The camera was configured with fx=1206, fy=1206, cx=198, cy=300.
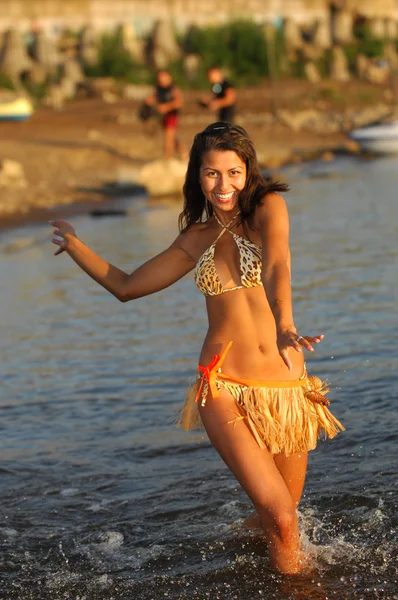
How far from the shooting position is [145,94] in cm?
3541

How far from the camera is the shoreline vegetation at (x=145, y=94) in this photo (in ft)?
69.1

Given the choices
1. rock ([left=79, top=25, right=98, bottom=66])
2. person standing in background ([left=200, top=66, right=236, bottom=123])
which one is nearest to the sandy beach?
person standing in background ([left=200, top=66, right=236, bottom=123])

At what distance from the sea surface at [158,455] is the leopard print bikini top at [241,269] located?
1.28m

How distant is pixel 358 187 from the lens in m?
21.3

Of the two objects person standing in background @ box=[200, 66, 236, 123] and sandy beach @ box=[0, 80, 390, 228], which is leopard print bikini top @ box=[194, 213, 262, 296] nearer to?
sandy beach @ box=[0, 80, 390, 228]

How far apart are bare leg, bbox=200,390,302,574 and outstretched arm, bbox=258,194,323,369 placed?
43cm

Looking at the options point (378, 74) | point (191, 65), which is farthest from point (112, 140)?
point (378, 74)

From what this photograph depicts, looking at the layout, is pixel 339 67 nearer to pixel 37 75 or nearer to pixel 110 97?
pixel 37 75

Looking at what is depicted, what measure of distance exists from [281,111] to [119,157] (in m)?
11.6

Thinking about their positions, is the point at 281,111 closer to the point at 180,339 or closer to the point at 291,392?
the point at 180,339

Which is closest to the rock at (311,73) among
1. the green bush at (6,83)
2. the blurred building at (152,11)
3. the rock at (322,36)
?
the rock at (322,36)

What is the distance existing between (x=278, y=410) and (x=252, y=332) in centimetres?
34

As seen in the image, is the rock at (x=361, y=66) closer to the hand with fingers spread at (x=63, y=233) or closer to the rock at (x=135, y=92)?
the rock at (x=135, y=92)

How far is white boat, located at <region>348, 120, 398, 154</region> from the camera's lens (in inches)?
1104
